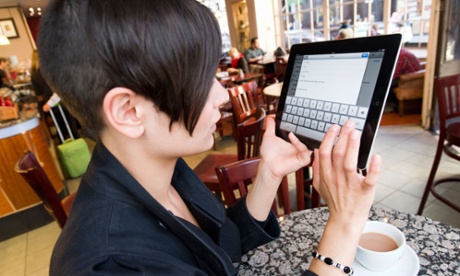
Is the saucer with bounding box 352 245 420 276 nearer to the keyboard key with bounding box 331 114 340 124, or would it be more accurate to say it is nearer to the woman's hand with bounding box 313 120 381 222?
the woman's hand with bounding box 313 120 381 222

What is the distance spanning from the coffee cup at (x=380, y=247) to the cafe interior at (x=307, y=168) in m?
0.09

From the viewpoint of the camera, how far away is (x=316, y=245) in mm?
776

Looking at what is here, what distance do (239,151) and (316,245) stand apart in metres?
1.09

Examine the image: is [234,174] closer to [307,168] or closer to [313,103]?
[313,103]

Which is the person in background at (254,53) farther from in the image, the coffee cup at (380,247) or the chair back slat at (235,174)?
the coffee cup at (380,247)

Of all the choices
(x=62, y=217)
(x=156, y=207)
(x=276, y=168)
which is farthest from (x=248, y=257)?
(x=62, y=217)

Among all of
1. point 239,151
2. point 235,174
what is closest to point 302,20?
point 239,151

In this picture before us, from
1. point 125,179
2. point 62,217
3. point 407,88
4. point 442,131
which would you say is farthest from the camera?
point 407,88

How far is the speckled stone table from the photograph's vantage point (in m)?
0.67

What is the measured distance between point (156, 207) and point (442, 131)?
6.13ft

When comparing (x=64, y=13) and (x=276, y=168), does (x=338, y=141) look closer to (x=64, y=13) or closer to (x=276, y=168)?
(x=276, y=168)

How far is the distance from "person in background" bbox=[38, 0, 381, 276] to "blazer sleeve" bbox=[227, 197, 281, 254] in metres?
0.21

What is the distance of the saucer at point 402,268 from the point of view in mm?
612

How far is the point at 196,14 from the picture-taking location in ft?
1.58
